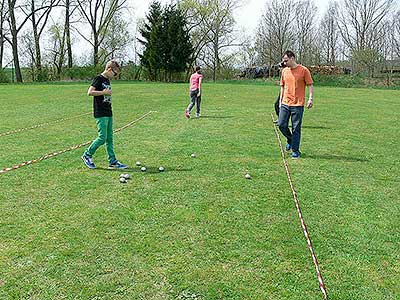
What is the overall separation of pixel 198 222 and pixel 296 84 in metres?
4.07

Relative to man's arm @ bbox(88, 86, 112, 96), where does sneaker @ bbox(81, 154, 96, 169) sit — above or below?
below

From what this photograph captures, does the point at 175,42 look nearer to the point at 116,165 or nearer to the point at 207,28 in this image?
the point at 207,28

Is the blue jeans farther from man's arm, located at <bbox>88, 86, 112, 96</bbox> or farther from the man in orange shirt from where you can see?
man's arm, located at <bbox>88, 86, 112, 96</bbox>

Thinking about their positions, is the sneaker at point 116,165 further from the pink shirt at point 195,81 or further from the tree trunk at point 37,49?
the tree trunk at point 37,49

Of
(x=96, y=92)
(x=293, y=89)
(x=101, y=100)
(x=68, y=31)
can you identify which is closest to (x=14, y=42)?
(x=68, y=31)

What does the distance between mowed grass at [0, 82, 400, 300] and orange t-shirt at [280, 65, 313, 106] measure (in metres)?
1.12

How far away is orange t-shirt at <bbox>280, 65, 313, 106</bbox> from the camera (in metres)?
8.08

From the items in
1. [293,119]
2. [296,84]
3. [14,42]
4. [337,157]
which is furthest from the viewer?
[14,42]

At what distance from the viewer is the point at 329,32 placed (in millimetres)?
53125

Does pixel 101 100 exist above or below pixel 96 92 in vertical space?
below

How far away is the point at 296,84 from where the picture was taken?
8.07m

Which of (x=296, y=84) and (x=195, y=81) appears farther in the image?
(x=195, y=81)

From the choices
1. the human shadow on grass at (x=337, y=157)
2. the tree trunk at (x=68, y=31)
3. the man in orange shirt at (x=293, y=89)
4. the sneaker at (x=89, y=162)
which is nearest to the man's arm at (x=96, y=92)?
the sneaker at (x=89, y=162)

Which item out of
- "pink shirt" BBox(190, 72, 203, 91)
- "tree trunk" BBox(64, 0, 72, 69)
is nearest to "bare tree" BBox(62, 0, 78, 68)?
"tree trunk" BBox(64, 0, 72, 69)
